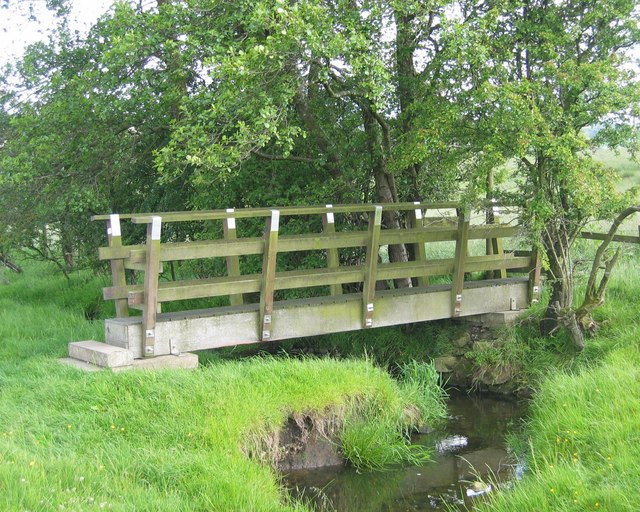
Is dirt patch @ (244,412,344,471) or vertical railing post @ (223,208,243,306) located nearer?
dirt patch @ (244,412,344,471)

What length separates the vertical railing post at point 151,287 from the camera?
8859 millimetres

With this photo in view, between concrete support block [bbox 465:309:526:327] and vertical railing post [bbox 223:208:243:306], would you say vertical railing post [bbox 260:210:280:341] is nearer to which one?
vertical railing post [bbox 223:208:243:306]

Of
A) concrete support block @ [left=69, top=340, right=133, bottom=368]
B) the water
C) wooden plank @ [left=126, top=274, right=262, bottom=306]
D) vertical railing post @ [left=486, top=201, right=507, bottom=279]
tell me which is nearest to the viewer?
the water

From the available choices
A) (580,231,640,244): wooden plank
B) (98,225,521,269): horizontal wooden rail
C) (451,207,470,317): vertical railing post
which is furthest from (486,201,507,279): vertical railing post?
(580,231,640,244): wooden plank

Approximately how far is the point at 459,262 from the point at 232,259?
3.58m

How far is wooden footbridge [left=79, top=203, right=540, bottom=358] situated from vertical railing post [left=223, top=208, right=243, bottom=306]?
0.04 ft

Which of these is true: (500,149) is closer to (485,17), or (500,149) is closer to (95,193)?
(485,17)

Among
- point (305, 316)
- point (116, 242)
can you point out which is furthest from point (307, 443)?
point (116, 242)

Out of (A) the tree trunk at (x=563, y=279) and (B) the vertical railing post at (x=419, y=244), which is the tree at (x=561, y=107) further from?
(B) the vertical railing post at (x=419, y=244)

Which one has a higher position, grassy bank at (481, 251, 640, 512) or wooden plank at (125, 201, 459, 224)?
wooden plank at (125, 201, 459, 224)

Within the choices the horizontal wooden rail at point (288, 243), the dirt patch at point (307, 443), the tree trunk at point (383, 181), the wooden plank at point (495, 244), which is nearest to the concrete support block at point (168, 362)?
the horizontal wooden rail at point (288, 243)

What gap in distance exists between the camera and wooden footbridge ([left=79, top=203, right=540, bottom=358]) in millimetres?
9227

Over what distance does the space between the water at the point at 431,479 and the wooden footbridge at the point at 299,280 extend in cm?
214

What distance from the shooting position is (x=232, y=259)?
1013 centimetres
